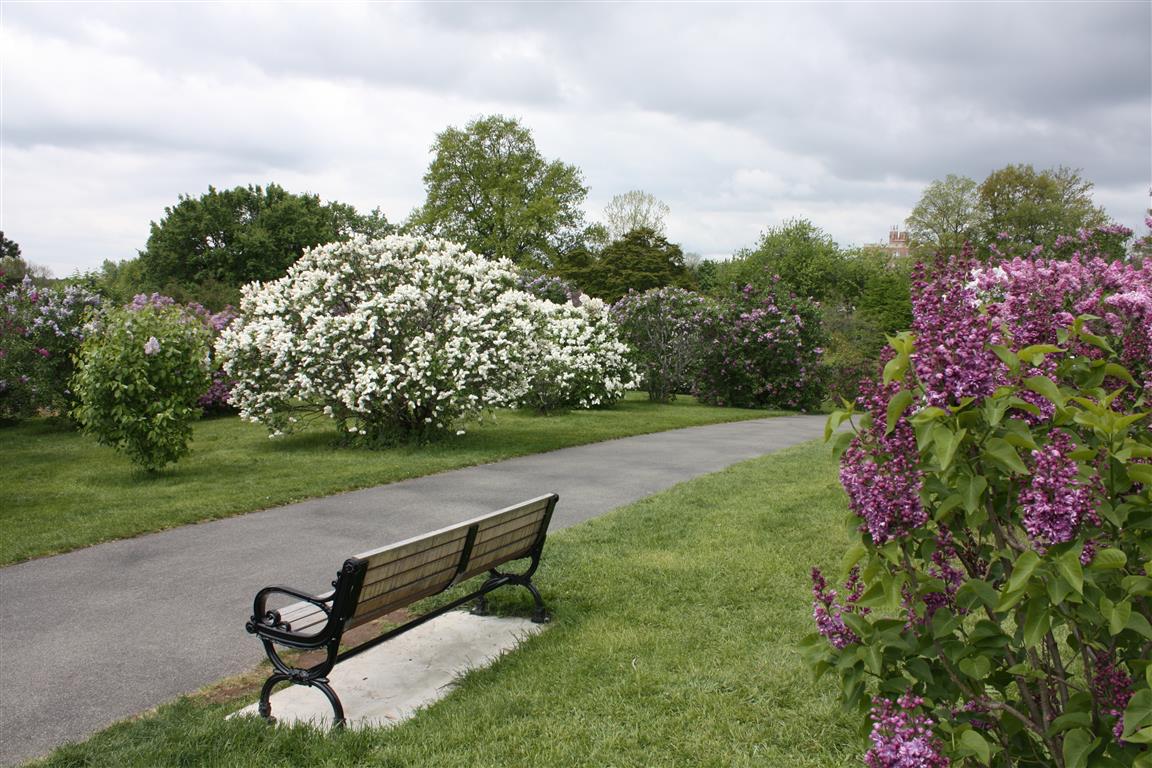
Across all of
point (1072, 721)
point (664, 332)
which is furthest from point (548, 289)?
point (1072, 721)

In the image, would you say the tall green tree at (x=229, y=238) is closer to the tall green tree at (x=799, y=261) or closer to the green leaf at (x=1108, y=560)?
the tall green tree at (x=799, y=261)

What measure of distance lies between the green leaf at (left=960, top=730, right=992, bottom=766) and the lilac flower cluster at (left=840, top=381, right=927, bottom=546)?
516 millimetres

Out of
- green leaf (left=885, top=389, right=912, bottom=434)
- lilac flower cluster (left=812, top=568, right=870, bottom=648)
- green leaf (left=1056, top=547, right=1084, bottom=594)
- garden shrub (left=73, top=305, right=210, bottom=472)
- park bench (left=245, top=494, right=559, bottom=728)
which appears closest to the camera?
green leaf (left=1056, top=547, right=1084, bottom=594)

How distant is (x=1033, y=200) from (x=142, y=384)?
52.1 m

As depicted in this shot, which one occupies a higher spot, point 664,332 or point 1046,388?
point 664,332

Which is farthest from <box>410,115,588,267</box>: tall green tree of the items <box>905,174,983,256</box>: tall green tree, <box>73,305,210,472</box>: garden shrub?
<box>73,305,210,472</box>: garden shrub

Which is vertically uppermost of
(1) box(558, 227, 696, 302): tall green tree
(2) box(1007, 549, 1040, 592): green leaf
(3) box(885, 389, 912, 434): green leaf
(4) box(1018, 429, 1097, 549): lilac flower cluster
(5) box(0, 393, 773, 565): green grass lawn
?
(1) box(558, 227, 696, 302): tall green tree

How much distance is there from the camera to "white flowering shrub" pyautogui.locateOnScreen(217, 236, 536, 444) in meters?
12.0

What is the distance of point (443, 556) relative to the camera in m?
4.50

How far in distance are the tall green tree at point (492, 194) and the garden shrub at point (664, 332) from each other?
1086 inches

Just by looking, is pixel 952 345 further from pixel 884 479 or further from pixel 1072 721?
pixel 1072 721

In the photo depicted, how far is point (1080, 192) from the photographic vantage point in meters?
48.7

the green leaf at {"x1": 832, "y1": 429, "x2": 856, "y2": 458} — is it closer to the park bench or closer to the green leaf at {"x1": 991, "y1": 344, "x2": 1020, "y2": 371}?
the green leaf at {"x1": 991, "y1": 344, "x2": 1020, "y2": 371}

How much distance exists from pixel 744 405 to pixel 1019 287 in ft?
68.0
